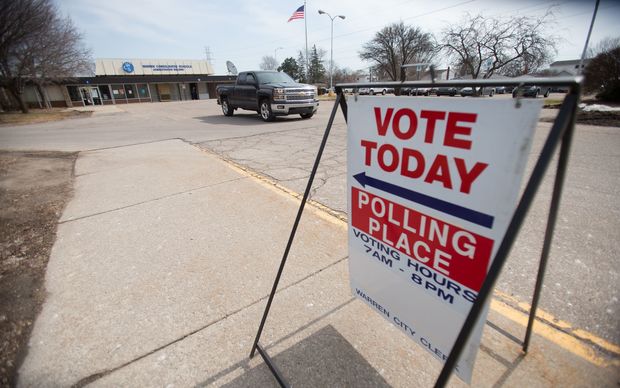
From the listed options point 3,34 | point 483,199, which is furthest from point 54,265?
point 3,34

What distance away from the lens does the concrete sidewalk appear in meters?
1.76

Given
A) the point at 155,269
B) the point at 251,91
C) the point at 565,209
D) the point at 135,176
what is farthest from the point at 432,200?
the point at 251,91

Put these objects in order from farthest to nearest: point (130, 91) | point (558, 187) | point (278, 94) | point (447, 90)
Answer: point (130, 91)
point (278, 94)
point (447, 90)
point (558, 187)

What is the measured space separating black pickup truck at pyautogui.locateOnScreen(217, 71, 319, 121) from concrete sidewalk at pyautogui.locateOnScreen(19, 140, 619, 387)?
8.90m

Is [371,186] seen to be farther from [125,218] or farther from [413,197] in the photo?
[125,218]

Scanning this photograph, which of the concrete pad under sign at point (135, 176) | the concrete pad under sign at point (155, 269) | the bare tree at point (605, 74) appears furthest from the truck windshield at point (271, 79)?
the bare tree at point (605, 74)

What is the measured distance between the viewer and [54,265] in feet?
9.62

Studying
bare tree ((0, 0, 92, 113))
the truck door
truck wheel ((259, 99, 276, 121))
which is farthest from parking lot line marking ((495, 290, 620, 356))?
bare tree ((0, 0, 92, 113))

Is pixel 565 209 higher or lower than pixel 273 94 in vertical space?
lower

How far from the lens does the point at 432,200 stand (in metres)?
1.31

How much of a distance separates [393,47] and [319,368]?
51813 mm

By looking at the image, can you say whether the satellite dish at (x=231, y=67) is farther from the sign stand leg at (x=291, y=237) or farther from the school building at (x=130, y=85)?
the sign stand leg at (x=291, y=237)

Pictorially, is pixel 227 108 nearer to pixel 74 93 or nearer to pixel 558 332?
pixel 558 332

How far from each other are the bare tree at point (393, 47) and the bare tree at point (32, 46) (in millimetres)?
37008
